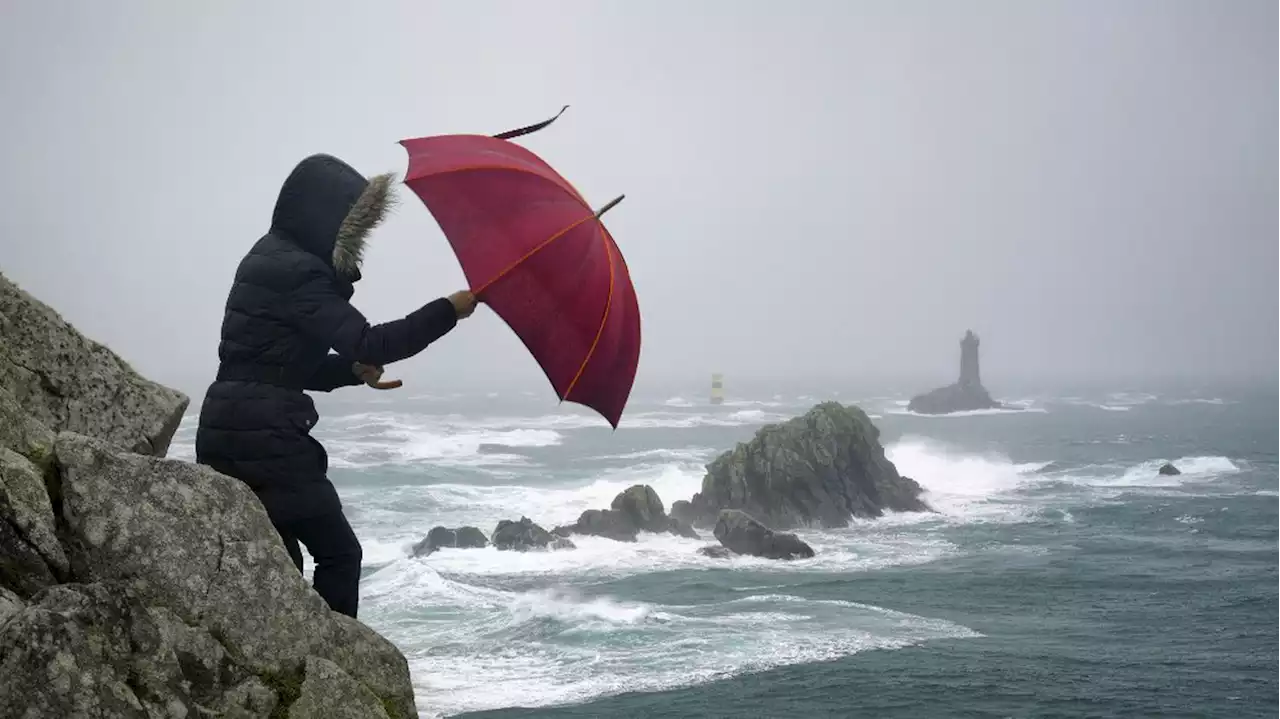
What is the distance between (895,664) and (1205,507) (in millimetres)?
36090

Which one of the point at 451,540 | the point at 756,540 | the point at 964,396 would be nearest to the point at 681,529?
the point at 756,540

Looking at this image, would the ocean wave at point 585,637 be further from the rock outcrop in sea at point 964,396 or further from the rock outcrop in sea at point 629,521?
the rock outcrop in sea at point 964,396

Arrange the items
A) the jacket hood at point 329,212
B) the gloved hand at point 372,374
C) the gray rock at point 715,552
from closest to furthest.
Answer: the gloved hand at point 372,374 < the jacket hood at point 329,212 < the gray rock at point 715,552

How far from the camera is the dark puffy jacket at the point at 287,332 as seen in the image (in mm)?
4508

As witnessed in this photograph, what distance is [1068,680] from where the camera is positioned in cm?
2378

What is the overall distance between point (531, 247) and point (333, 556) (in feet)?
5.96

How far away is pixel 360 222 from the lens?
4637mm

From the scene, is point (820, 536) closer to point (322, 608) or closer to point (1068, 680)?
point (1068, 680)

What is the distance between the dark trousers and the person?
18 millimetres

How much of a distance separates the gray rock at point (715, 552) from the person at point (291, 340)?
34.7m

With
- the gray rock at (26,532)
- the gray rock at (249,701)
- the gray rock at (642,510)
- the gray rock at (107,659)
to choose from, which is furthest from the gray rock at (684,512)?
the gray rock at (26,532)

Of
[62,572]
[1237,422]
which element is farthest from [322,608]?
[1237,422]

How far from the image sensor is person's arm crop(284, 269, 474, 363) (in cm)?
422

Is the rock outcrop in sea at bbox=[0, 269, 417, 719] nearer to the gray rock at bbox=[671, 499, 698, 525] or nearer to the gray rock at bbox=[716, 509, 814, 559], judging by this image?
the gray rock at bbox=[716, 509, 814, 559]
